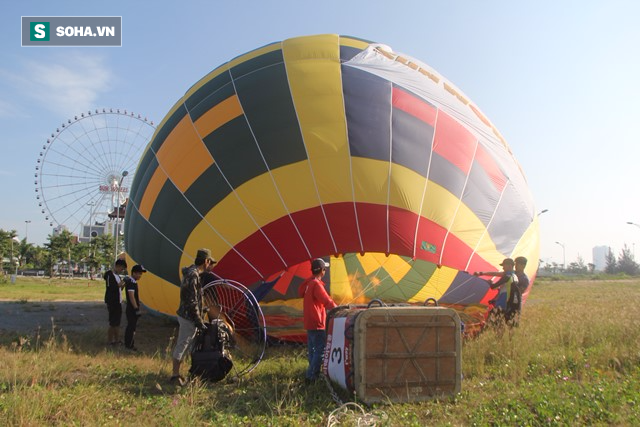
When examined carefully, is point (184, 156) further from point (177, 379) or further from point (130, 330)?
point (177, 379)

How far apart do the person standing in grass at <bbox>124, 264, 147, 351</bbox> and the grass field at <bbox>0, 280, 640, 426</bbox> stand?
18.8 inches

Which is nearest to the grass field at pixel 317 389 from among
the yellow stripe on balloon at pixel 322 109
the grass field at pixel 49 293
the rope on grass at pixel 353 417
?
the rope on grass at pixel 353 417

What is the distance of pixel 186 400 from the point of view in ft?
13.6

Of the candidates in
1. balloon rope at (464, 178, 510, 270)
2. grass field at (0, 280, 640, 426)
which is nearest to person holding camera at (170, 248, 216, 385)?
grass field at (0, 280, 640, 426)

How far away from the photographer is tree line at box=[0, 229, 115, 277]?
5088cm

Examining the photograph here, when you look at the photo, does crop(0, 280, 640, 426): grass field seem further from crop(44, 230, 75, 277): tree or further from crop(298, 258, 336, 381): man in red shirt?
crop(44, 230, 75, 277): tree

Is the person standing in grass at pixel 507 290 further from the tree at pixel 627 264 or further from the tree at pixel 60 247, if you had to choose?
the tree at pixel 627 264

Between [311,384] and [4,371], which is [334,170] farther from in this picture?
[4,371]

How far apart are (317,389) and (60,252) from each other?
172 ft

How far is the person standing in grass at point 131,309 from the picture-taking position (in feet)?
22.4

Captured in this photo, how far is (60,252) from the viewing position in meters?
50.6

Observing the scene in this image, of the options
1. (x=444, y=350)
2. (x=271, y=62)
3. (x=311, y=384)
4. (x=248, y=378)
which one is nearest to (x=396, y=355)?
(x=444, y=350)

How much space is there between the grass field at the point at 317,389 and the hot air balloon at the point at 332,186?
3.71 ft

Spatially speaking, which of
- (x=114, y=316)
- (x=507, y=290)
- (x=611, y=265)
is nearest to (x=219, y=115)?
Answer: (x=114, y=316)
